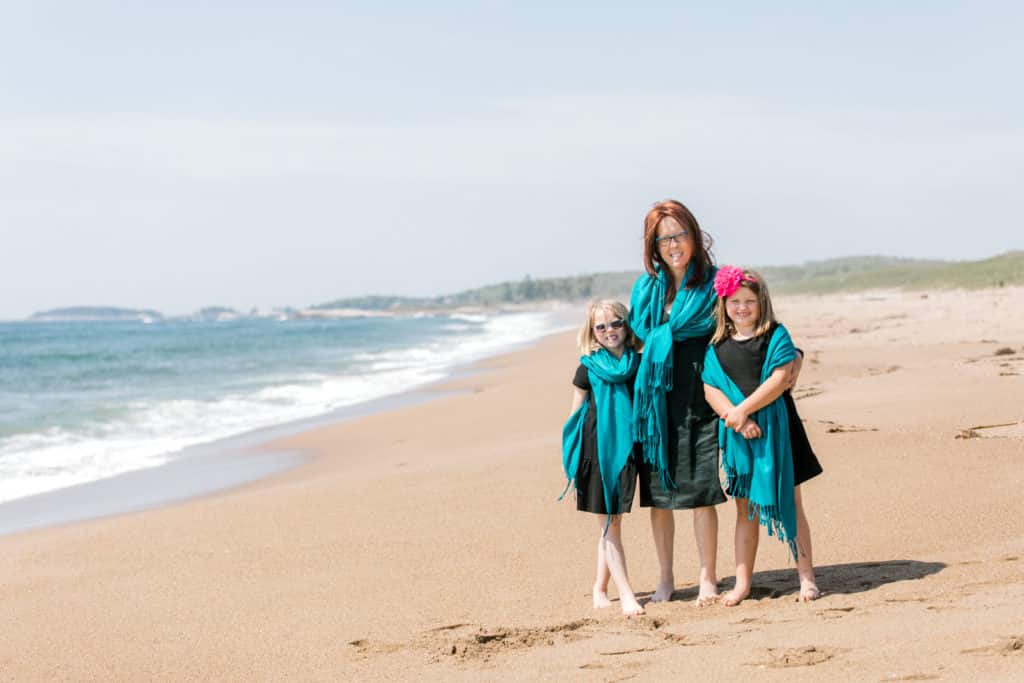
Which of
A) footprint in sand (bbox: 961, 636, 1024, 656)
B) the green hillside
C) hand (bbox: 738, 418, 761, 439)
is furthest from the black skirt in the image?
the green hillside

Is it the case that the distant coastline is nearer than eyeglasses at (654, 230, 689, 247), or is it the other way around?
eyeglasses at (654, 230, 689, 247)

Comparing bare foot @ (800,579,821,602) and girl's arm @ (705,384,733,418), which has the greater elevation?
girl's arm @ (705,384,733,418)

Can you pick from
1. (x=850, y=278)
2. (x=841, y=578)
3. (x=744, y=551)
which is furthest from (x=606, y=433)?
(x=850, y=278)

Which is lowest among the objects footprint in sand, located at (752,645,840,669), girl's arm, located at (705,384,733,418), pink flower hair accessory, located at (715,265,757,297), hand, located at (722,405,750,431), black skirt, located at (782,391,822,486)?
footprint in sand, located at (752,645,840,669)

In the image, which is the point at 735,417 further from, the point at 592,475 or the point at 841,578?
the point at 841,578

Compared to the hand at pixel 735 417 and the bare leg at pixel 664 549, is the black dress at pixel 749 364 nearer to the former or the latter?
the hand at pixel 735 417

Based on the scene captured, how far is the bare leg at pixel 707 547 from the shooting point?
14.7 feet

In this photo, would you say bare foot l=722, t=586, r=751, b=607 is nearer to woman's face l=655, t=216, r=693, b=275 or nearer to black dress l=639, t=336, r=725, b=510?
black dress l=639, t=336, r=725, b=510

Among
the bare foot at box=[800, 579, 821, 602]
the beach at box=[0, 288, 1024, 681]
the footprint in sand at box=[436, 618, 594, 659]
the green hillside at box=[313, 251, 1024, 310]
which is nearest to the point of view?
the beach at box=[0, 288, 1024, 681]

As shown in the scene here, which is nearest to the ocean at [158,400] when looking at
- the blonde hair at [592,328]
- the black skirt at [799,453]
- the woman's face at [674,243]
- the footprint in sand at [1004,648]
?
the blonde hair at [592,328]

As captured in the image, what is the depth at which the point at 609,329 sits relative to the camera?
14.9 ft

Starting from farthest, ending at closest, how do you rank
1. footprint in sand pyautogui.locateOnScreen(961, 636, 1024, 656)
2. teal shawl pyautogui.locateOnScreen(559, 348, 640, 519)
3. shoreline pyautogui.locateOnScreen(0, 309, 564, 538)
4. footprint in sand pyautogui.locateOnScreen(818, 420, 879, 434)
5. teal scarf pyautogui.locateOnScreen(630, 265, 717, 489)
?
shoreline pyautogui.locateOnScreen(0, 309, 564, 538), footprint in sand pyautogui.locateOnScreen(818, 420, 879, 434), teal shawl pyautogui.locateOnScreen(559, 348, 640, 519), teal scarf pyautogui.locateOnScreen(630, 265, 717, 489), footprint in sand pyautogui.locateOnScreen(961, 636, 1024, 656)

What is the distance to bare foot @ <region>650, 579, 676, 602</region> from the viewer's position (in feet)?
15.2

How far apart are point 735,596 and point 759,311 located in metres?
1.24
